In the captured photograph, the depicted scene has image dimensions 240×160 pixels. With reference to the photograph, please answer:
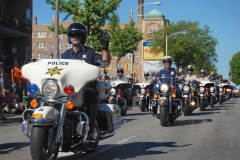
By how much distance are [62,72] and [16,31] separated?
105ft

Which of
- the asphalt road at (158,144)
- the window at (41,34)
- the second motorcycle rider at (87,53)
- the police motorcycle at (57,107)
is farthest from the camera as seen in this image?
the window at (41,34)

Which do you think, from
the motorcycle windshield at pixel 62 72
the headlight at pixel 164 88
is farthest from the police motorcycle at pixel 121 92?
the motorcycle windshield at pixel 62 72

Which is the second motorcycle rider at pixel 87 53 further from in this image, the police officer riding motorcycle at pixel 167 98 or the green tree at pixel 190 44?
the green tree at pixel 190 44

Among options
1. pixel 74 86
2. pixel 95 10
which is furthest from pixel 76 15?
pixel 74 86

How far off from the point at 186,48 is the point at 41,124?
6424 centimetres

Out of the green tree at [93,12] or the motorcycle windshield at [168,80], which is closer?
the motorcycle windshield at [168,80]

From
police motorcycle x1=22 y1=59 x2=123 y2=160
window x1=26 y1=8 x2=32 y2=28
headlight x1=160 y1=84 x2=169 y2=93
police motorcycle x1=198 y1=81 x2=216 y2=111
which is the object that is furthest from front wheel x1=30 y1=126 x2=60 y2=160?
window x1=26 y1=8 x2=32 y2=28

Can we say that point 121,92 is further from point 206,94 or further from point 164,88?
point 206,94

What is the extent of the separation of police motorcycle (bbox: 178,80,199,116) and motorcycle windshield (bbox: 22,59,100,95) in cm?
1061

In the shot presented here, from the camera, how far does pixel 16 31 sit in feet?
124

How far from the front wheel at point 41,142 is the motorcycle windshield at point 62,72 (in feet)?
1.87

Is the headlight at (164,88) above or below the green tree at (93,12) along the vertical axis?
below

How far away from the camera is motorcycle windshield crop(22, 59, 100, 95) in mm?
6793

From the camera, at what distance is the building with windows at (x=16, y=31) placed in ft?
123
